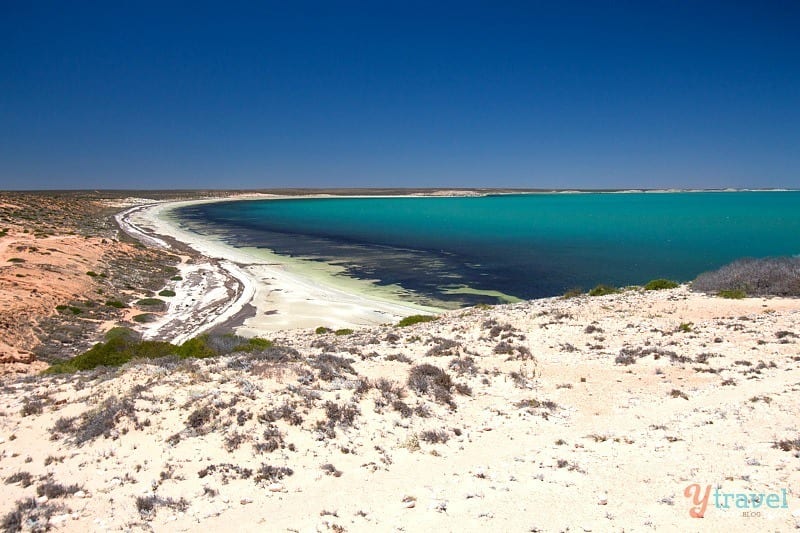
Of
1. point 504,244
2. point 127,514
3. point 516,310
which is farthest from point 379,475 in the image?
point 504,244

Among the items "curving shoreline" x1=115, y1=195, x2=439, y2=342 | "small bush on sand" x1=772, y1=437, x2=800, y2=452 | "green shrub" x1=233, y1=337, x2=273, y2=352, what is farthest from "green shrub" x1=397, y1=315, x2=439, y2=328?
"small bush on sand" x1=772, y1=437, x2=800, y2=452

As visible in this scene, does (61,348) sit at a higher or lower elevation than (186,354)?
lower

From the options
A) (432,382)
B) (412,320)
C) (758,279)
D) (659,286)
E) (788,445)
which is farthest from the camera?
(659,286)

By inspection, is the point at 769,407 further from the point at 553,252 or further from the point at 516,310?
the point at 553,252

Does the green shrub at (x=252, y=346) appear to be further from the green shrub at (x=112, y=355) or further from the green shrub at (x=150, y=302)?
the green shrub at (x=150, y=302)

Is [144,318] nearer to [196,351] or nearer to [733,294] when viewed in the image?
[196,351]

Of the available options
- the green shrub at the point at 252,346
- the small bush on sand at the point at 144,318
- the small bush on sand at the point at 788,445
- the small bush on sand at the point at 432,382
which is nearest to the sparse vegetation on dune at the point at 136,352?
the green shrub at the point at 252,346

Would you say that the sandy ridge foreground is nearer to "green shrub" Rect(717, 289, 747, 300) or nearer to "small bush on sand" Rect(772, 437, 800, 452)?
"small bush on sand" Rect(772, 437, 800, 452)

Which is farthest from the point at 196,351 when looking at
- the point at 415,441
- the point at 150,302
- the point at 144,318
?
the point at 150,302
